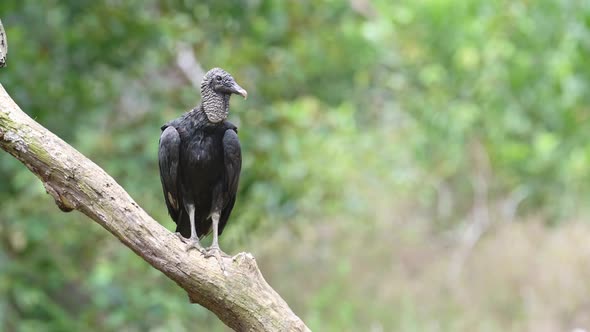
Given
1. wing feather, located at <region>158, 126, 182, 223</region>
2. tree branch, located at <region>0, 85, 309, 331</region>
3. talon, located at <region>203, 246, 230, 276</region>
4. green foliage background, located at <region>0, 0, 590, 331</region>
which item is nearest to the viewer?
tree branch, located at <region>0, 85, 309, 331</region>

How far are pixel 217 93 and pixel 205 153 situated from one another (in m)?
0.26

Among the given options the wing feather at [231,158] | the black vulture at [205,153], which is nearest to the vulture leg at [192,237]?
the black vulture at [205,153]

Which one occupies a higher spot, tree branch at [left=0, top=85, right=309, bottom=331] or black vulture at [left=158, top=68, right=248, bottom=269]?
black vulture at [left=158, top=68, right=248, bottom=269]

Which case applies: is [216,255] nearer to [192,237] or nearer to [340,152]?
[192,237]

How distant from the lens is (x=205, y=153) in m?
3.68

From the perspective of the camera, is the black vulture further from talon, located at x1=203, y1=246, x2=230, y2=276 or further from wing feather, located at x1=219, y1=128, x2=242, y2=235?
talon, located at x1=203, y1=246, x2=230, y2=276

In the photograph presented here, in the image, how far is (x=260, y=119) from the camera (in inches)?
266

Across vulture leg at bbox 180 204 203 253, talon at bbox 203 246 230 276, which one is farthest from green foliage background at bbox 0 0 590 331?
talon at bbox 203 246 230 276

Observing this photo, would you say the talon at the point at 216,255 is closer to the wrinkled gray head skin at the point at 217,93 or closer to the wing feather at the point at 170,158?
the wing feather at the point at 170,158

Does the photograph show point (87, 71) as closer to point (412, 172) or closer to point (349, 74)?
point (349, 74)

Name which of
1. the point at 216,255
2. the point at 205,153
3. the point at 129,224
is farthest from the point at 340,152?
the point at 129,224

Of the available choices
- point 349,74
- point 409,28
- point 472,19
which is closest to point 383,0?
point 409,28

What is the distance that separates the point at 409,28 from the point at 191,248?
24.5ft

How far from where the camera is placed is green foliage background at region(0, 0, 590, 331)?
6.53 meters
